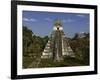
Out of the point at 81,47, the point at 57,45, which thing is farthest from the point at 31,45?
the point at 81,47

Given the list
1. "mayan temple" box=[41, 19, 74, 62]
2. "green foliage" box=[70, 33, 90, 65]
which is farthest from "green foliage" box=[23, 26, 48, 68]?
"green foliage" box=[70, 33, 90, 65]

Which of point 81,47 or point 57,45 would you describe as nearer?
point 57,45

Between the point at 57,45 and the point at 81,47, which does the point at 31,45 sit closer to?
the point at 57,45

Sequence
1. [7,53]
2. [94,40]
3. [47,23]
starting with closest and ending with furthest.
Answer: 1. [7,53]
2. [47,23]
3. [94,40]

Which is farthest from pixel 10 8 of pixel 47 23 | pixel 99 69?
pixel 99 69

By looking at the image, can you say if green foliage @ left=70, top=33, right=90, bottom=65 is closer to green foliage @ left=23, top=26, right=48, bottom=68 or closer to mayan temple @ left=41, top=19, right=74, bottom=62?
mayan temple @ left=41, top=19, right=74, bottom=62

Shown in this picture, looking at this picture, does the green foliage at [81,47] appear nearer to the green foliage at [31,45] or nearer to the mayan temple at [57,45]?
the mayan temple at [57,45]

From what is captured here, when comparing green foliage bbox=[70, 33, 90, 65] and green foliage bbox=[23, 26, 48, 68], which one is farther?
green foliage bbox=[70, 33, 90, 65]

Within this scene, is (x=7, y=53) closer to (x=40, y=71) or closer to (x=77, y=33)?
(x=40, y=71)
